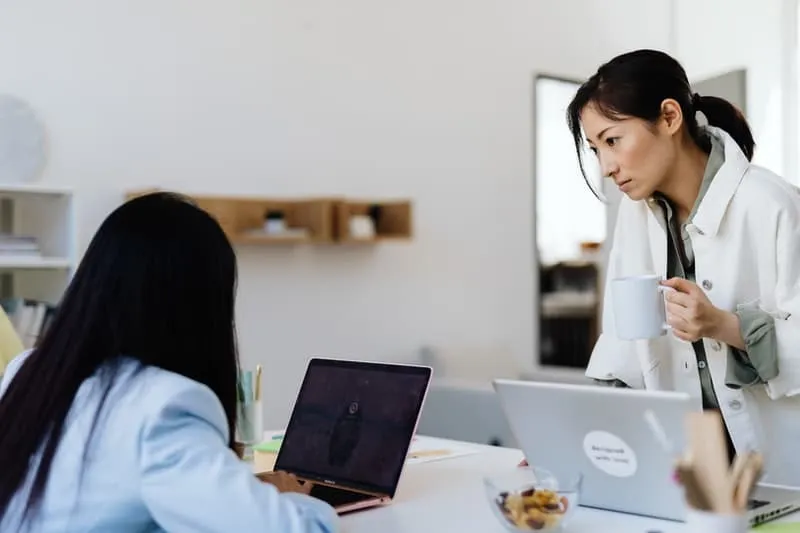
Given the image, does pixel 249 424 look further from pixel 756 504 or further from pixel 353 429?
pixel 756 504

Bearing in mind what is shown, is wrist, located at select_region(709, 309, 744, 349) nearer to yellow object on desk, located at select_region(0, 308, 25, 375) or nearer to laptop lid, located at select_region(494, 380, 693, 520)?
laptop lid, located at select_region(494, 380, 693, 520)

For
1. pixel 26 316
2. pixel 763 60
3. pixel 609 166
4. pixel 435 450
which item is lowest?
pixel 435 450

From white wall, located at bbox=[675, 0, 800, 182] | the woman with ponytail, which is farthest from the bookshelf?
white wall, located at bbox=[675, 0, 800, 182]

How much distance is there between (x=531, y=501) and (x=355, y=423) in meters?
0.40

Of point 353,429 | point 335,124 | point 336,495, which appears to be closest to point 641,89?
point 353,429

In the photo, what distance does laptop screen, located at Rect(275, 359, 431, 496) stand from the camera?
1646 mm

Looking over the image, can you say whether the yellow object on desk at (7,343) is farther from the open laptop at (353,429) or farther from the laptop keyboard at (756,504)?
the laptop keyboard at (756,504)

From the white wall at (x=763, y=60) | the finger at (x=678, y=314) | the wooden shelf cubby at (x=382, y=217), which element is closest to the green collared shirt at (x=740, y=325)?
the finger at (x=678, y=314)

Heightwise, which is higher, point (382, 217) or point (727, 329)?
point (382, 217)

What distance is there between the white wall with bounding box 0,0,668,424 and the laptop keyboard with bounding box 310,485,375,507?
216 centimetres

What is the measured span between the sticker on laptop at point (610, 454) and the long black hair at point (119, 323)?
57 cm

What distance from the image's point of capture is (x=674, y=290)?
1.73 m

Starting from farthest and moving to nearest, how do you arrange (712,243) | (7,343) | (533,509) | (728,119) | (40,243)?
(40,243), (7,343), (728,119), (712,243), (533,509)

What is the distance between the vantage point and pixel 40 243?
3.33 m
